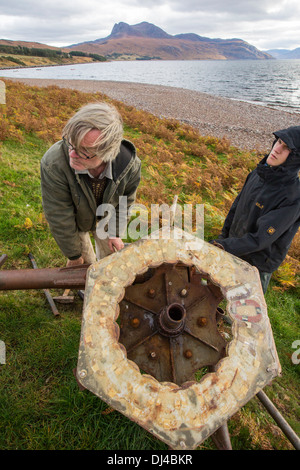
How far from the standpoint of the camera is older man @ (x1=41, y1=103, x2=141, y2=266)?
6.46 ft

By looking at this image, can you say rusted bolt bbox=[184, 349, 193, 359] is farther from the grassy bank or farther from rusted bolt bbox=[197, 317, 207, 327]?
the grassy bank

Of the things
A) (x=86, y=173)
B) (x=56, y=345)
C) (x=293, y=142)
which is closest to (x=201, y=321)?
(x=86, y=173)

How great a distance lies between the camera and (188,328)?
2049 millimetres

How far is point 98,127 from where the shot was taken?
1.95 m

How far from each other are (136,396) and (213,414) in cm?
45

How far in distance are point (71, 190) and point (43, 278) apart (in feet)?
2.96

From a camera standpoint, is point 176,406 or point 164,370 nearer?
point 176,406

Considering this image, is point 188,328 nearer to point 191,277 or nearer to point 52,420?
point 191,277

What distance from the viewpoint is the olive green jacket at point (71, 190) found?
2.32 m

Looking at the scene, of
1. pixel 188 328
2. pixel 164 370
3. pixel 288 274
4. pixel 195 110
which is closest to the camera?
pixel 164 370

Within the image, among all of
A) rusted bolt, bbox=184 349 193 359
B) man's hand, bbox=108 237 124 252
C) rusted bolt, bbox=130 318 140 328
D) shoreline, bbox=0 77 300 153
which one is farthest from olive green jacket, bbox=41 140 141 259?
shoreline, bbox=0 77 300 153

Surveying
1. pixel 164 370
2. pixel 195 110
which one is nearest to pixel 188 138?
pixel 195 110

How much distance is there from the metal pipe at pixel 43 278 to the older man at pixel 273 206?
163 centimetres

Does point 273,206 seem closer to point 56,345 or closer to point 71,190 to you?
point 71,190
